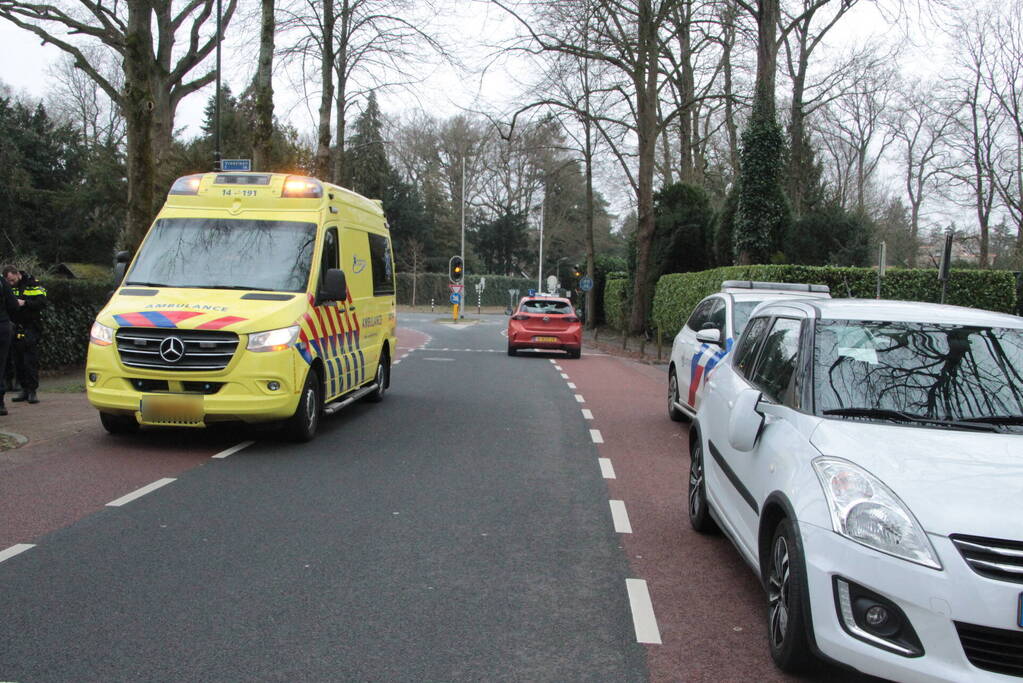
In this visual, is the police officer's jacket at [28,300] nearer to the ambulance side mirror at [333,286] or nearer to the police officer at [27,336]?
the police officer at [27,336]

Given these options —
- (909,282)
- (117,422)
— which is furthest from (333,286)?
(909,282)

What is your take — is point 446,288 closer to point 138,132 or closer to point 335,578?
point 138,132

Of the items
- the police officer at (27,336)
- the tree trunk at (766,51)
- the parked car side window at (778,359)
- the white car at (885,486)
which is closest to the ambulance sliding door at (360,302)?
the police officer at (27,336)

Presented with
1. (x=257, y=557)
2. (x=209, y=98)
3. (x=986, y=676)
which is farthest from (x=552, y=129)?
(x=209, y=98)

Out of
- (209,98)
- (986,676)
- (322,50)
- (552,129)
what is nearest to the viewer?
(986,676)

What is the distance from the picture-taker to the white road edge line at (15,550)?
516 centimetres

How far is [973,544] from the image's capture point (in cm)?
309

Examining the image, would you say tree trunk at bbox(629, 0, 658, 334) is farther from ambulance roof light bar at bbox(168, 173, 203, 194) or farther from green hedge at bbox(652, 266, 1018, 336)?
ambulance roof light bar at bbox(168, 173, 203, 194)

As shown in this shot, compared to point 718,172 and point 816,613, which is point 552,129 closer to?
point 718,172

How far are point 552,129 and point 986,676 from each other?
28.5 meters

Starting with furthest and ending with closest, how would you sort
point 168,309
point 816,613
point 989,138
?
1. point 989,138
2. point 168,309
3. point 816,613

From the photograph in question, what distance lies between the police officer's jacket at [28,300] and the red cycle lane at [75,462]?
125cm

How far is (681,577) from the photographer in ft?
16.9

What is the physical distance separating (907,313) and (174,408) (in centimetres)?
637
